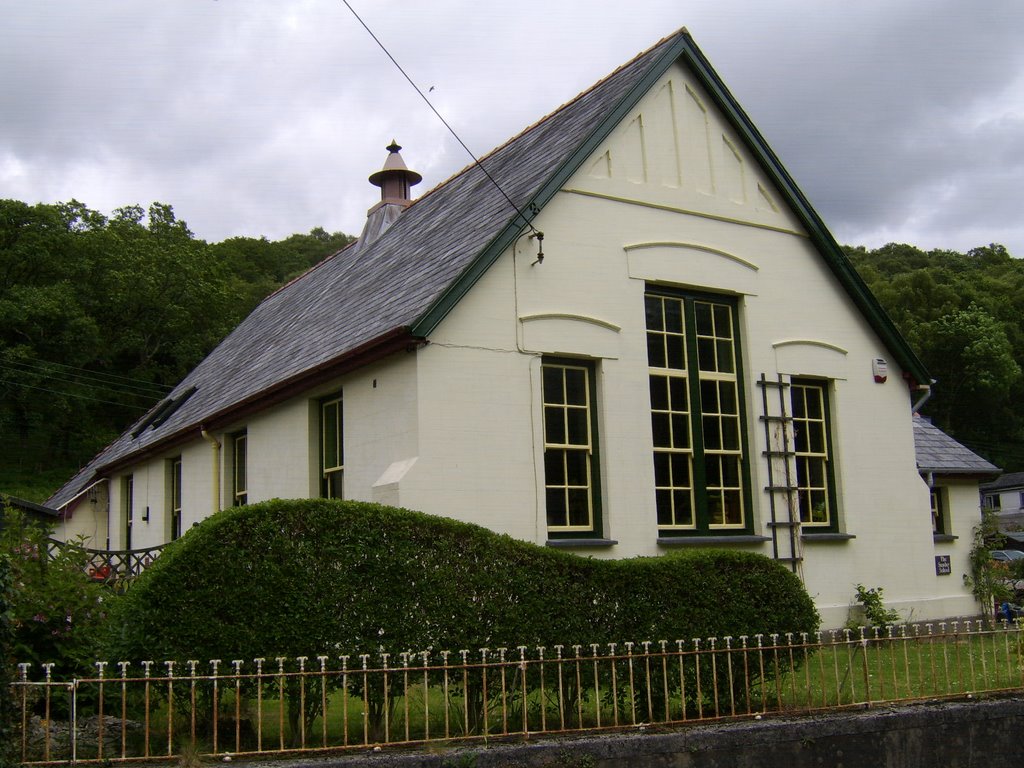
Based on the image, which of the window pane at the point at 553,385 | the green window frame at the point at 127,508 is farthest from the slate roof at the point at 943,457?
the green window frame at the point at 127,508

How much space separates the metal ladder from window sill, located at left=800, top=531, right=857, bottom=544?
247mm

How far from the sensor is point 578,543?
12.2 m

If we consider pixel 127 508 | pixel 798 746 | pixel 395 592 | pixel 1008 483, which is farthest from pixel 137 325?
pixel 1008 483

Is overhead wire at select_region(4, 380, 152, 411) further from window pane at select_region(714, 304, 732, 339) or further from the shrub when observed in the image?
the shrub

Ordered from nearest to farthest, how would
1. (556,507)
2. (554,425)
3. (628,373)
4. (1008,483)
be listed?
1. (556,507)
2. (554,425)
3. (628,373)
4. (1008,483)

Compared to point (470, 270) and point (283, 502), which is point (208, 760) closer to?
point (283, 502)

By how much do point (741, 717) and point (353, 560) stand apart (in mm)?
3357

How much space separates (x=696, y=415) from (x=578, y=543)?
2859mm

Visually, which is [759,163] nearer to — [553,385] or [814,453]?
[814,453]

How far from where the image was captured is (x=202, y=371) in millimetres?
25531

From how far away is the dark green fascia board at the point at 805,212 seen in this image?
14602 mm

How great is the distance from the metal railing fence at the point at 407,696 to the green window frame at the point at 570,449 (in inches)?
147

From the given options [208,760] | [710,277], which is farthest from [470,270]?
[208,760]

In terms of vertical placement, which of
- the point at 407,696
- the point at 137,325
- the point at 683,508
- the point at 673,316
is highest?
the point at 137,325
